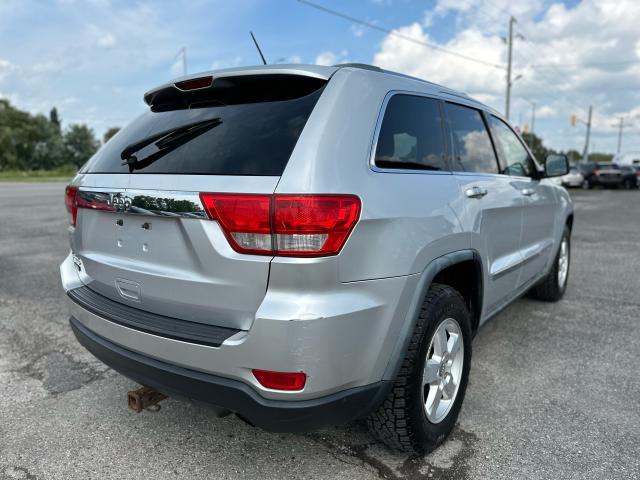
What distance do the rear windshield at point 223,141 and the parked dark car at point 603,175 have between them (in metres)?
32.0

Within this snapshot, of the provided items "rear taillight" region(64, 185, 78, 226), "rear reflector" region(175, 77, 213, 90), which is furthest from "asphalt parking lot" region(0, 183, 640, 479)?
"rear reflector" region(175, 77, 213, 90)

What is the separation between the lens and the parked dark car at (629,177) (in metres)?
29.5

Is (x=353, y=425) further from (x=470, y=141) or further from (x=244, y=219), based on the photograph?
(x=470, y=141)

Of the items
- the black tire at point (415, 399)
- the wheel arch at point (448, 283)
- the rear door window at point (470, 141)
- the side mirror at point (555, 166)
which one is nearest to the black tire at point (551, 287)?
the side mirror at point (555, 166)

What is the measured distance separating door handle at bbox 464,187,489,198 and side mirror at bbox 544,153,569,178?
1.50 m

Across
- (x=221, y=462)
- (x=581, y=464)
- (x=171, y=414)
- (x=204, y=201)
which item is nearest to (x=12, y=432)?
(x=171, y=414)

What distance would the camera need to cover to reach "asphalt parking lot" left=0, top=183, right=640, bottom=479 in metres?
2.37

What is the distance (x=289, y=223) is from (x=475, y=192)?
4.59 feet

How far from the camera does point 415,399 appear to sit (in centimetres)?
224

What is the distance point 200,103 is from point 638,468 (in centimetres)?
265

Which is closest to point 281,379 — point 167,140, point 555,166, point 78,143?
point 167,140

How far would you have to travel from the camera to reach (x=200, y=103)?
2447 mm

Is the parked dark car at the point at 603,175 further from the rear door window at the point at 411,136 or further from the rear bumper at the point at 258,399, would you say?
the rear bumper at the point at 258,399

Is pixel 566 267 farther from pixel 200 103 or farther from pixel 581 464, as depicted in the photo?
pixel 200 103
